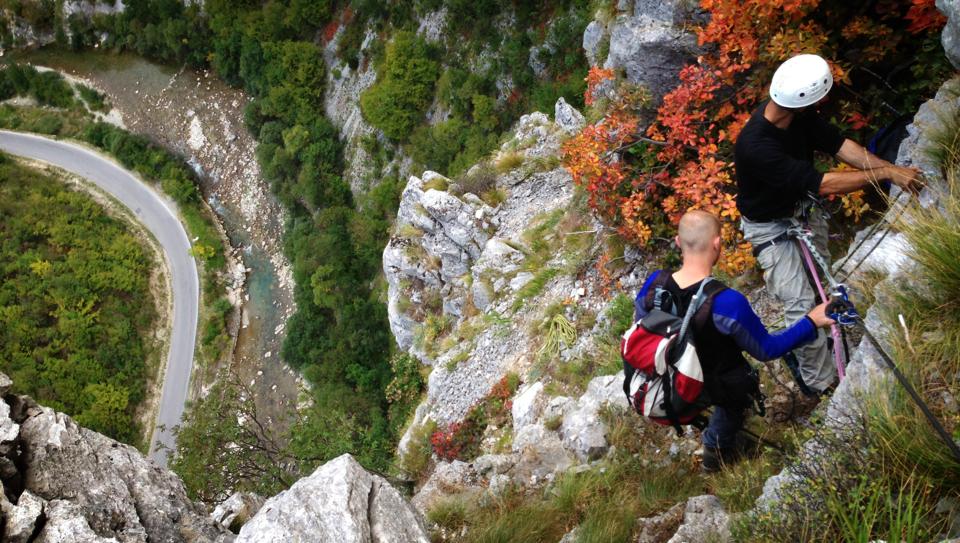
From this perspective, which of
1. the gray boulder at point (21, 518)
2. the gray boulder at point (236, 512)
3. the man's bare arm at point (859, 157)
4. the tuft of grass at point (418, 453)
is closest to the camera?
the man's bare arm at point (859, 157)

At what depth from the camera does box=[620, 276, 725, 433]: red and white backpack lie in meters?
4.14

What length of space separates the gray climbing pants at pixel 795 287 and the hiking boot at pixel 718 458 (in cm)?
93

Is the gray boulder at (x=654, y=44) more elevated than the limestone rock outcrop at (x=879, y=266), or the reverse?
the gray boulder at (x=654, y=44)

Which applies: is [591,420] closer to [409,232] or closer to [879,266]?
[879,266]

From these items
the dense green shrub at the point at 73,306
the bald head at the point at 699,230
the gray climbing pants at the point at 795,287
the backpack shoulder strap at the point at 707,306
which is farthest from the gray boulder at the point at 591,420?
the dense green shrub at the point at 73,306

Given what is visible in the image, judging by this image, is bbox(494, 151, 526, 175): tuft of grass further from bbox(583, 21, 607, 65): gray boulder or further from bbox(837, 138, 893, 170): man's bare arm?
bbox(837, 138, 893, 170): man's bare arm

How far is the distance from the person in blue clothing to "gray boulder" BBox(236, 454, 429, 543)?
280 cm

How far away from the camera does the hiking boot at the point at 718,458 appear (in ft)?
17.9

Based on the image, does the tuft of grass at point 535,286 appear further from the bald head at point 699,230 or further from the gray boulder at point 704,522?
the bald head at point 699,230

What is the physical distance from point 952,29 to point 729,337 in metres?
3.04

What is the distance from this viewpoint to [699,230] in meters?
4.15

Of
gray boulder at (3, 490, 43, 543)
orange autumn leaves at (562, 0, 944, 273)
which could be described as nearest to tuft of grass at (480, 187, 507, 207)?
orange autumn leaves at (562, 0, 944, 273)

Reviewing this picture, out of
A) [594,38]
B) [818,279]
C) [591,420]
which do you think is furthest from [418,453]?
[594,38]

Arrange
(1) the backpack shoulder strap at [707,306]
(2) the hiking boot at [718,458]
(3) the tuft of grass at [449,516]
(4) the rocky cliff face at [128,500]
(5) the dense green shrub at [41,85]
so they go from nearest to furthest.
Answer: (1) the backpack shoulder strap at [707,306] < (4) the rocky cliff face at [128,500] < (2) the hiking boot at [718,458] < (3) the tuft of grass at [449,516] < (5) the dense green shrub at [41,85]
